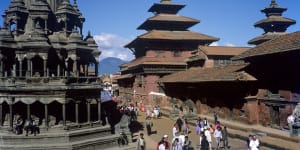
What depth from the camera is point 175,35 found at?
158 feet

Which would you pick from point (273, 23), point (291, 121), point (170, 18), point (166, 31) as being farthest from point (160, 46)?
point (291, 121)

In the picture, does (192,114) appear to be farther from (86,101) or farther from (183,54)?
(183,54)

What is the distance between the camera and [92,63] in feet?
94.8

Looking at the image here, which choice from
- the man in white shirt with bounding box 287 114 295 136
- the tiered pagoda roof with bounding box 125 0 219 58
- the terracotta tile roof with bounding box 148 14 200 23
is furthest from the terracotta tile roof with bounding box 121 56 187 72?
the man in white shirt with bounding box 287 114 295 136

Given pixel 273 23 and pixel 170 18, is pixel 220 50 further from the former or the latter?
pixel 273 23

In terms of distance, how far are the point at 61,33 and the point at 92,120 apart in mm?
7731

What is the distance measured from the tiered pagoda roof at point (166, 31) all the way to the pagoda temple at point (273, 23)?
9564 millimetres

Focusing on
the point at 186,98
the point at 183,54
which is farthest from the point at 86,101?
the point at 183,54

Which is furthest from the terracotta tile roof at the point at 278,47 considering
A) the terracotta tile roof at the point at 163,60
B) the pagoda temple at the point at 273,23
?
the pagoda temple at the point at 273,23

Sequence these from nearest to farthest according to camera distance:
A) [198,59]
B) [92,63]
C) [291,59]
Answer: [291,59]
[92,63]
[198,59]

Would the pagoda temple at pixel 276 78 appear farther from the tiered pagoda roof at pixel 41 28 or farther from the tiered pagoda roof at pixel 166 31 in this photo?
the tiered pagoda roof at pixel 166 31

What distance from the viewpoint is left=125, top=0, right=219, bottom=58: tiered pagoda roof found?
46.5 m

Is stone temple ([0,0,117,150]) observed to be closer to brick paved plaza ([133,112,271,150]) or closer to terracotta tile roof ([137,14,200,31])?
brick paved plaza ([133,112,271,150])

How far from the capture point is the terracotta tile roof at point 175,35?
46156 millimetres
